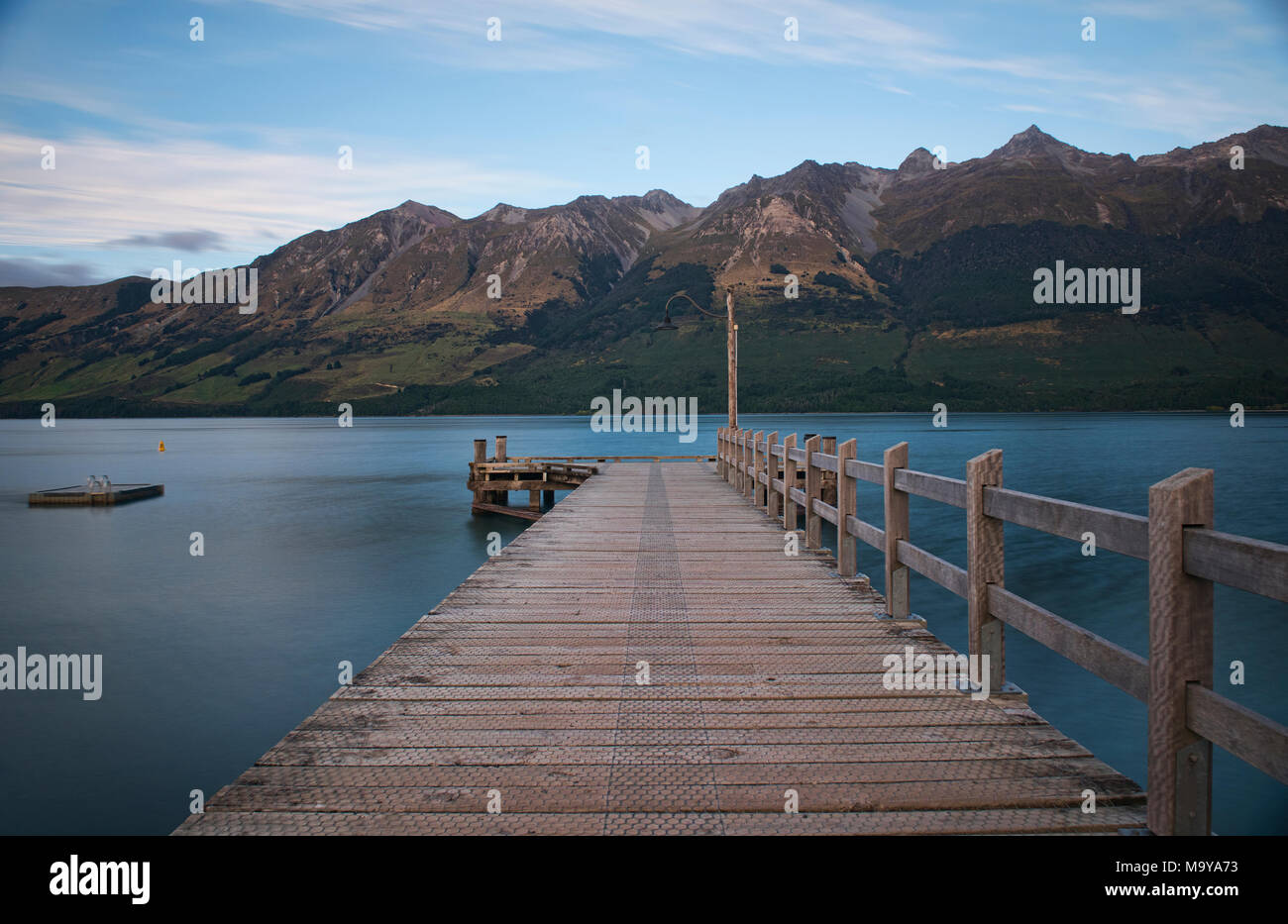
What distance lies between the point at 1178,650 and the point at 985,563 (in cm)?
172

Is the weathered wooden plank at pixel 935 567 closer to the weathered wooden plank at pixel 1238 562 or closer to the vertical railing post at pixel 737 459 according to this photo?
the weathered wooden plank at pixel 1238 562

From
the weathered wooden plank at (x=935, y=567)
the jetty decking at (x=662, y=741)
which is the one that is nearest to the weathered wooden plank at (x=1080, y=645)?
the weathered wooden plank at (x=935, y=567)

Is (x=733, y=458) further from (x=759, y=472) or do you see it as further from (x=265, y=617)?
(x=265, y=617)

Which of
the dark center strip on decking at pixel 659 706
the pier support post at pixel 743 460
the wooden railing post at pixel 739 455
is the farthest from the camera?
the wooden railing post at pixel 739 455

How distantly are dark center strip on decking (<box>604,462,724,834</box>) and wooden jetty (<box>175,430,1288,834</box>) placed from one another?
19 millimetres

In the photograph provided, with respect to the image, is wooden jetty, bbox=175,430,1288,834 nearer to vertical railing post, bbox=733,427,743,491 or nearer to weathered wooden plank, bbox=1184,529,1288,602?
weathered wooden plank, bbox=1184,529,1288,602

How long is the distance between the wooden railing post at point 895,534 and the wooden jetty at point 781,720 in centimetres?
2

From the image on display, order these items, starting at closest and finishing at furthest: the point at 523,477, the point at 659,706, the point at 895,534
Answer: the point at 659,706
the point at 895,534
the point at 523,477

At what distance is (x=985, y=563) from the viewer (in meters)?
4.61

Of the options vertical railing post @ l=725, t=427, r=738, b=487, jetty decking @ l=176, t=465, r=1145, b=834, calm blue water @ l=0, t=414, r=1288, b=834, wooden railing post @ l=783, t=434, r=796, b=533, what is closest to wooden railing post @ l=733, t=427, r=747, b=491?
vertical railing post @ l=725, t=427, r=738, b=487

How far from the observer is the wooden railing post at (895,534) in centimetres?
611

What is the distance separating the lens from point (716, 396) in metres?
180

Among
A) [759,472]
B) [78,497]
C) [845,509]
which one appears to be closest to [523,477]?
[759,472]
